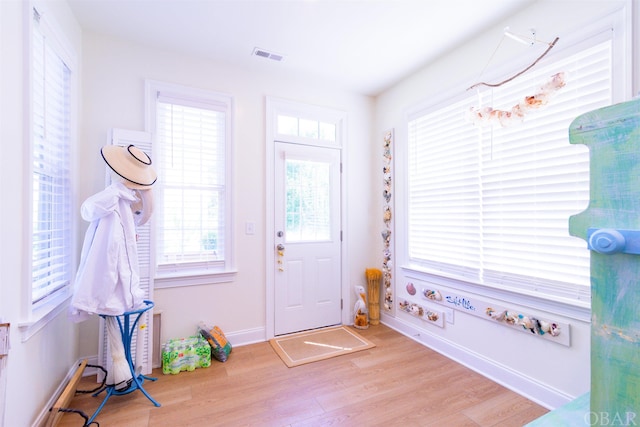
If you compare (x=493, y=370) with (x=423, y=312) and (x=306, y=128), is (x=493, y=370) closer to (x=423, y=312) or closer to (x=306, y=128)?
(x=423, y=312)

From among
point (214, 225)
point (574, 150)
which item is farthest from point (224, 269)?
point (574, 150)

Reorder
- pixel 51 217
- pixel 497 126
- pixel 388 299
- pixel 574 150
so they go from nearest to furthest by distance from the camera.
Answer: pixel 574 150 → pixel 51 217 → pixel 497 126 → pixel 388 299

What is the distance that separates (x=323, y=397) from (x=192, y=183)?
2.08 meters

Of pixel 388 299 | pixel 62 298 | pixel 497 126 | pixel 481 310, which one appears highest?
pixel 497 126

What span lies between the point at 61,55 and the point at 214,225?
161 cm

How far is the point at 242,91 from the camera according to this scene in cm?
280

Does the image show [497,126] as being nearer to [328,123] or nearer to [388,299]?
[328,123]

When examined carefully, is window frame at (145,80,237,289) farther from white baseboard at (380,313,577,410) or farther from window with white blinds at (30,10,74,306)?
white baseboard at (380,313,577,410)

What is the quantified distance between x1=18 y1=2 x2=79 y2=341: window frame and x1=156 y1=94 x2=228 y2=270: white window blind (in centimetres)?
57

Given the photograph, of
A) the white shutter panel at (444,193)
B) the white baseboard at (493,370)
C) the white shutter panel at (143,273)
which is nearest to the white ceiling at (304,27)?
the white shutter panel at (444,193)

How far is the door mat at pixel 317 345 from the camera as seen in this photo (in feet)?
8.24

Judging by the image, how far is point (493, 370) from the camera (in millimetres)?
2160

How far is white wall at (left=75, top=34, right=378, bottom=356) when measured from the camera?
2.30 m

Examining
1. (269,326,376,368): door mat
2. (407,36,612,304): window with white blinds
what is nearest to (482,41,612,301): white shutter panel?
Answer: (407,36,612,304): window with white blinds
